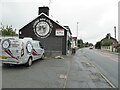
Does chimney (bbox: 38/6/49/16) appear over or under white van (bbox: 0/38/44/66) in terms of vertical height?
over

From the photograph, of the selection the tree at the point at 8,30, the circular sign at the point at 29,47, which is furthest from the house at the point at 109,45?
the circular sign at the point at 29,47

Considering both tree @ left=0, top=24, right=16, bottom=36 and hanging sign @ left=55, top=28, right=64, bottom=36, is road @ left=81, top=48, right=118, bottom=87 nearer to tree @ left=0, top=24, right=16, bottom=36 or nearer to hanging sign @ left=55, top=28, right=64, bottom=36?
hanging sign @ left=55, top=28, right=64, bottom=36

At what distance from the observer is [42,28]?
25641 millimetres

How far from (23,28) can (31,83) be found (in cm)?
1903

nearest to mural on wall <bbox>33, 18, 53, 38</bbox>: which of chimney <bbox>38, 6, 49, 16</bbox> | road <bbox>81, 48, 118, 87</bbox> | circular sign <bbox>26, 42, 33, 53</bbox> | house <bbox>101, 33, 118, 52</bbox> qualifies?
chimney <bbox>38, 6, 49, 16</bbox>

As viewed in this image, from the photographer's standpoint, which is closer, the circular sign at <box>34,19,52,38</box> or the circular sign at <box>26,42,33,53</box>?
the circular sign at <box>26,42,33,53</box>

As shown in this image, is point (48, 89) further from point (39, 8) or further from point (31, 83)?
point (39, 8)

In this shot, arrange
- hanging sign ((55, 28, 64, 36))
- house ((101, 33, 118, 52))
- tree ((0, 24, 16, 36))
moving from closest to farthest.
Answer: hanging sign ((55, 28, 64, 36)) < tree ((0, 24, 16, 36)) < house ((101, 33, 118, 52))

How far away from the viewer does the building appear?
24.9 m

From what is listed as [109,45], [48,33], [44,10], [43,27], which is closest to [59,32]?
[48,33]

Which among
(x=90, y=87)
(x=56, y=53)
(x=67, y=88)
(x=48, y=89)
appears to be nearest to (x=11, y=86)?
(x=48, y=89)

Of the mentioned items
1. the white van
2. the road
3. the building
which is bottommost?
the road

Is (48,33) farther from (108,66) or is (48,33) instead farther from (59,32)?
(108,66)

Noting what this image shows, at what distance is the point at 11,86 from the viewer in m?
7.64
